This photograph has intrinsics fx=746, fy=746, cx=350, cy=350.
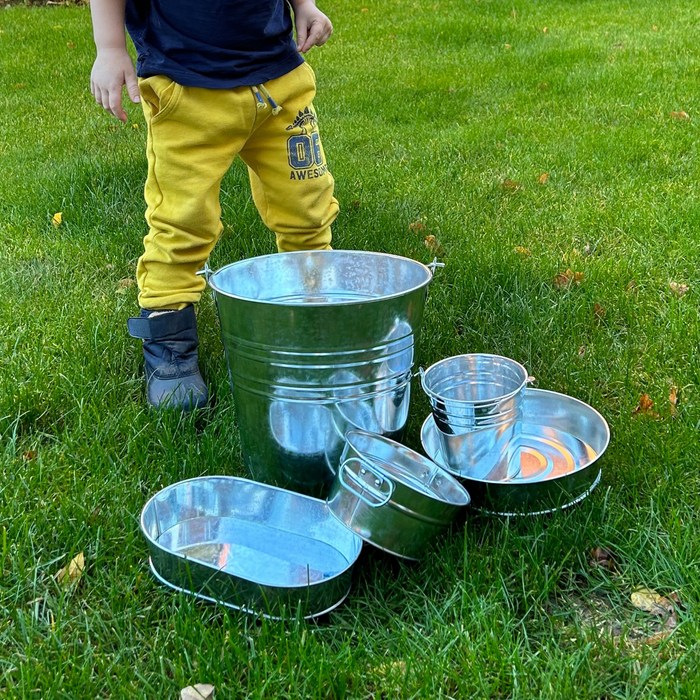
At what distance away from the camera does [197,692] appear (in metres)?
1.25

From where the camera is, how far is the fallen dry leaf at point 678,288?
2676 mm

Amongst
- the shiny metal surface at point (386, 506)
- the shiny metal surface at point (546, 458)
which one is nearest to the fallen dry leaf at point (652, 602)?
the shiny metal surface at point (546, 458)

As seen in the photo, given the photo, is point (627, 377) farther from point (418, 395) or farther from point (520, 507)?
point (520, 507)

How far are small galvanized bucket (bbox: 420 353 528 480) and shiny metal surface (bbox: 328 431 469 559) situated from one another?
0.12m

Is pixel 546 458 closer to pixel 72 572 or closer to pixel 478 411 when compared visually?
pixel 478 411

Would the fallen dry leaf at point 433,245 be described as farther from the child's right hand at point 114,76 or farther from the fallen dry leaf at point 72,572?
the fallen dry leaf at point 72,572

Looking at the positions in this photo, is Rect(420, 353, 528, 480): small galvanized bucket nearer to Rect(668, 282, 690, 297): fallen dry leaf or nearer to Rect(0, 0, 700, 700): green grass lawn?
Rect(0, 0, 700, 700): green grass lawn

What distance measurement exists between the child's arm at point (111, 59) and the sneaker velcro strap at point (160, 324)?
563 millimetres

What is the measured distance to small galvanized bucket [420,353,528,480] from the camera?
1.61m

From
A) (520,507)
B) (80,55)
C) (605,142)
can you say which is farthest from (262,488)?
(80,55)

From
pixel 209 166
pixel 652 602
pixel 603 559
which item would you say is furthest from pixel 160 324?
pixel 652 602

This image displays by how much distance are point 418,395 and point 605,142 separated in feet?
9.15

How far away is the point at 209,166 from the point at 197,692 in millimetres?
1369

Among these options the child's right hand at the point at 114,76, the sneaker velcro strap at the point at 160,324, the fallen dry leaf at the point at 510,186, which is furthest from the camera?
the fallen dry leaf at the point at 510,186
